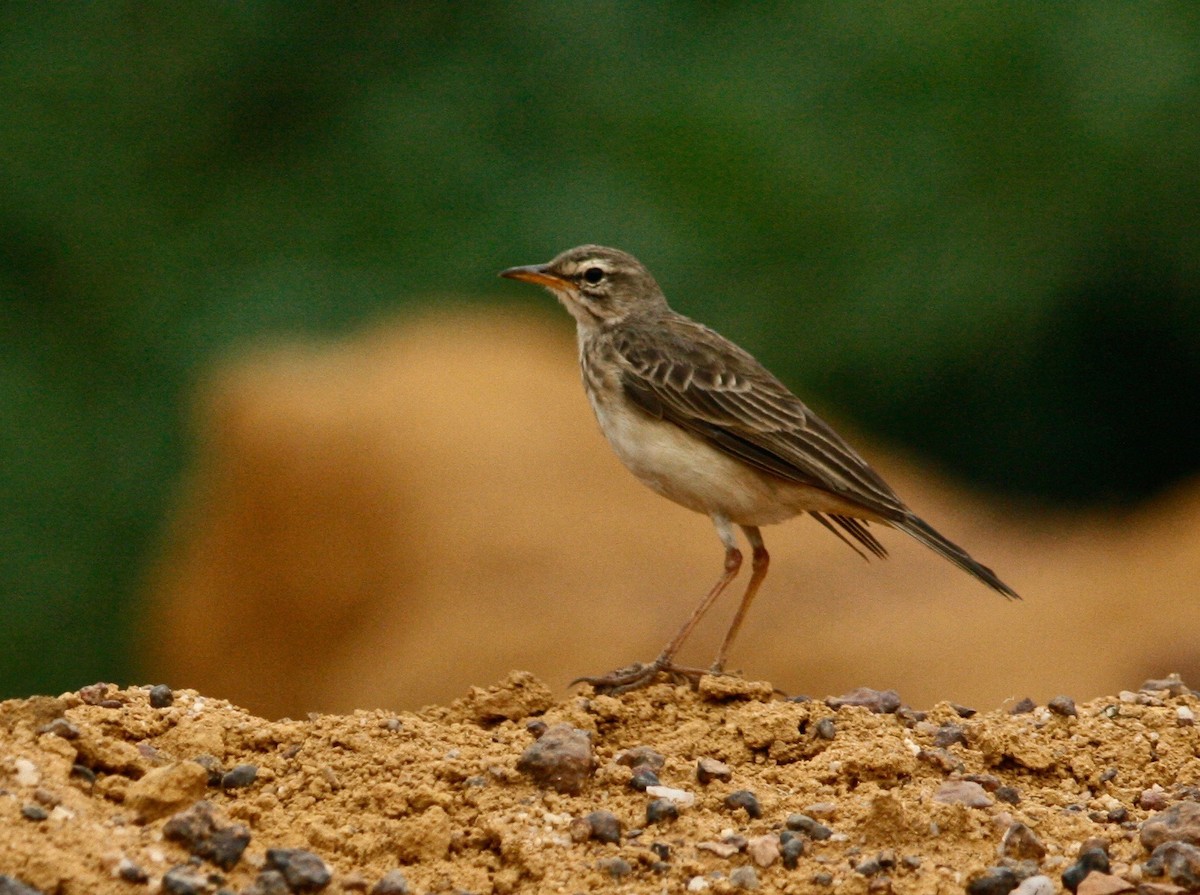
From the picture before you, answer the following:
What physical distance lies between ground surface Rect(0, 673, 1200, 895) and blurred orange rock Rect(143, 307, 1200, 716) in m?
4.31

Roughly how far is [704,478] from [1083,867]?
3.08 meters

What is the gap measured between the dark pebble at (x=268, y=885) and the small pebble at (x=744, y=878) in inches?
41.2

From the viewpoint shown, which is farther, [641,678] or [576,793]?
[641,678]

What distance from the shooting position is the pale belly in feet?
25.0

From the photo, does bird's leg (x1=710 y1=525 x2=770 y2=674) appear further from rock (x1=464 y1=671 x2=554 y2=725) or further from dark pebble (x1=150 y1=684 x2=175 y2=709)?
dark pebble (x1=150 y1=684 x2=175 y2=709)

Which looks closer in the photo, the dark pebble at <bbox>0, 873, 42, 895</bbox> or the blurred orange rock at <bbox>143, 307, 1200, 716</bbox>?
the dark pebble at <bbox>0, 873, 42, 895</bbox>

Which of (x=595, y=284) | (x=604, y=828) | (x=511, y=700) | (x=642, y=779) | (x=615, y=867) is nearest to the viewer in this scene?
(x=615, y=867)

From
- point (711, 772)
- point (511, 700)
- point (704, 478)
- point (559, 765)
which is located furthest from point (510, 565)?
point (559, 765)

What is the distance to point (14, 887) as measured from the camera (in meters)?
4.18

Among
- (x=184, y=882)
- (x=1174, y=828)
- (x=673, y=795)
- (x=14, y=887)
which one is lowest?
(x=14, y=887)

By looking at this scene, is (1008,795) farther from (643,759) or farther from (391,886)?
(391,886)

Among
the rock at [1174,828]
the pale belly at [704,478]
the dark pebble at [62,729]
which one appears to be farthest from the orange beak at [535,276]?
the rock at [1174,828]

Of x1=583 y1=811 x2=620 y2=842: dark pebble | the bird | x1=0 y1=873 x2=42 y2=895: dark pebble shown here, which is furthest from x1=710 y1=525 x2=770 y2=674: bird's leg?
x1=0 y1=873 x2=42 y2=895: dark pebble

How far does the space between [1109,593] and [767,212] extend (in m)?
3.05
